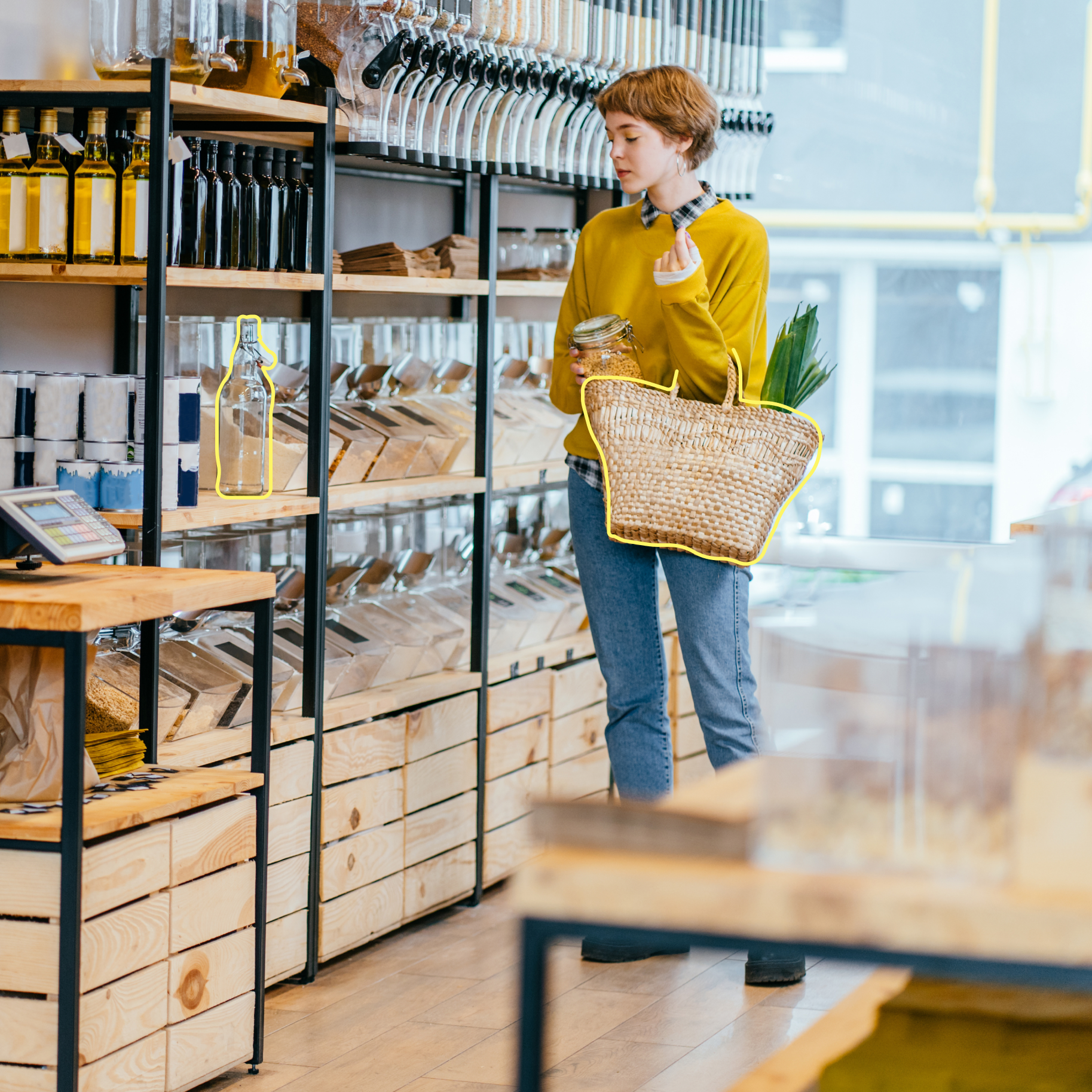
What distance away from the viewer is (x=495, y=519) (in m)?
3.99

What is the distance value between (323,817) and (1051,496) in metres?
2.83

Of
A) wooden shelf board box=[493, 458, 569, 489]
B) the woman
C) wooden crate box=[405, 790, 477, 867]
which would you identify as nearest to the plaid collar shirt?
the woman

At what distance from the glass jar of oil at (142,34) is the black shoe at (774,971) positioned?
1865mm

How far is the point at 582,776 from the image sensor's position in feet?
12.9

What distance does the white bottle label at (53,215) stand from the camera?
8.46 ft

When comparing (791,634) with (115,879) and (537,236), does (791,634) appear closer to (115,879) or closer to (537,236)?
(115,879)

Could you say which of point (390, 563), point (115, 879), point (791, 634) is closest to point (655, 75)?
point (390, 563)

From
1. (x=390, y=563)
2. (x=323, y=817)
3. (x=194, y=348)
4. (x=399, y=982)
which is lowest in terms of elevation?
(x=399, y=982)

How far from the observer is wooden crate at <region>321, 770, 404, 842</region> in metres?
3.06

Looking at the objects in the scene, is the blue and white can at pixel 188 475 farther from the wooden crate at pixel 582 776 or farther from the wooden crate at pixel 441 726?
the wooden crate at pixel 582 776

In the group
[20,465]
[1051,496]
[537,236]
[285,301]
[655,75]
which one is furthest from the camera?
[1051,496]

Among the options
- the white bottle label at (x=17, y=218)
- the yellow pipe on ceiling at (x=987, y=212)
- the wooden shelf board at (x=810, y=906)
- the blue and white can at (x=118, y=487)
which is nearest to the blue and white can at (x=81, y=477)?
the blue and white can at (x=118, y=487)

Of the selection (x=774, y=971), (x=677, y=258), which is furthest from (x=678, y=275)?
(x=774, y=971)

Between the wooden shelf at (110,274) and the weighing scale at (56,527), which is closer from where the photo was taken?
the weighing scale at (56,527)
